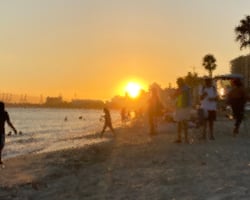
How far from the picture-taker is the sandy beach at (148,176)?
961 cm

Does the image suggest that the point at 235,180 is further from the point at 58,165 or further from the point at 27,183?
the point at 58,165

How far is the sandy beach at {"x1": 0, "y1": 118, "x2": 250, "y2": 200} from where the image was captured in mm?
9609

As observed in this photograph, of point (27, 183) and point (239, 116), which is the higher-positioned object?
point (239, 116)

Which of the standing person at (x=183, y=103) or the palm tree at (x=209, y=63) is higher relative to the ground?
the palm tree at (x=209, y=63)

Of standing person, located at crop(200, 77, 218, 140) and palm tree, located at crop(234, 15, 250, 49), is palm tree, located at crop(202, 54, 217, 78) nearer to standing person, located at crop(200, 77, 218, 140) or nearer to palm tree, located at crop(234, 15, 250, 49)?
palm tree, located at crop(234, 15, 250, 49)

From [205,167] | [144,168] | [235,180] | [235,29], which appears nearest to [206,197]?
[235,180]

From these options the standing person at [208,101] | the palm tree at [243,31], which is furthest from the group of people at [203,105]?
the palm tree at [243,31]

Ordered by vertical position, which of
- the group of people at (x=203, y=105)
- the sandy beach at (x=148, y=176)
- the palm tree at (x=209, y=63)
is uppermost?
the palm tree at (x=209, y=63)

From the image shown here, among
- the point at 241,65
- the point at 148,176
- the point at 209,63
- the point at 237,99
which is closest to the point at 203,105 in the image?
the point at 237,99

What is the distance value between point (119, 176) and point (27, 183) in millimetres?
2523

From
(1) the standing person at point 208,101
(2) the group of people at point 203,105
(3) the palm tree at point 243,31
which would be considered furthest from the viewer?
(3) the palm tree at point 243,31

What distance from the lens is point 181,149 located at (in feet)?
49.8

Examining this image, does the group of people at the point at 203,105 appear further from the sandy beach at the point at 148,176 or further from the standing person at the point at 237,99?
the sandy beach at the point at 148,176

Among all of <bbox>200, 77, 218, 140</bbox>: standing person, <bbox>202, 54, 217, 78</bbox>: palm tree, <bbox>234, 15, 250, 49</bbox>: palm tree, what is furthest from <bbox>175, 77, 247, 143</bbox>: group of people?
<bbox>202, 54, 217, 78</bbox>: palm tree
